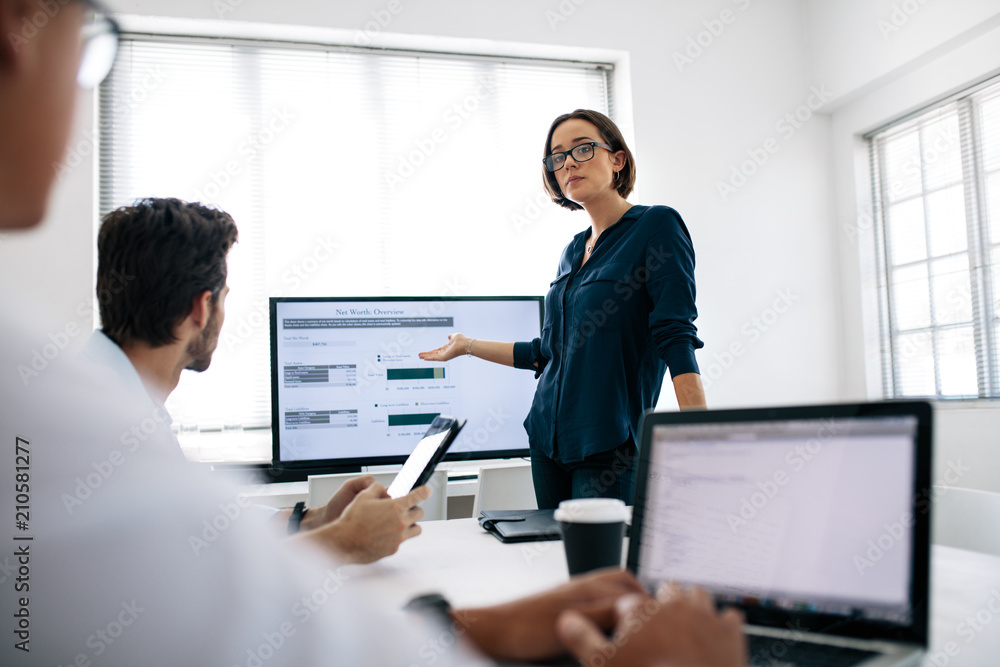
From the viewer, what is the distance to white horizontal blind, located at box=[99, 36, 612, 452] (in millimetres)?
3055

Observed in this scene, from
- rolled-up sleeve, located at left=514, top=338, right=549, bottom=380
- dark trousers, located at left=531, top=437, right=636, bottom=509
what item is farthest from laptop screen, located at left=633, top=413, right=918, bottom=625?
rolled-up sleeve, located at left=514, top=338, right=549, bottom=380

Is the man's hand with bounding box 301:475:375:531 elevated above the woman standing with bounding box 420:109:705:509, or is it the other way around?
the woman standing with bounding box 420:109:705:509

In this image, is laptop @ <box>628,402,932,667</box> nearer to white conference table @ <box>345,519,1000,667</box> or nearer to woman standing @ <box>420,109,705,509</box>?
white conference table @ <box>345,519,1000,667</box>

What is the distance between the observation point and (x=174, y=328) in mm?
792

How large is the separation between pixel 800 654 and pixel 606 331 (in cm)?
121

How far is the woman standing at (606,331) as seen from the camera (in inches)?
66.6

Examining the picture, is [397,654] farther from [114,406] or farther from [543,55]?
[543,55]

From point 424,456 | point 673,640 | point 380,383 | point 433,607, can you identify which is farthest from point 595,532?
point 380,383

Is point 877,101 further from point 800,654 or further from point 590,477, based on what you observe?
point 800,654

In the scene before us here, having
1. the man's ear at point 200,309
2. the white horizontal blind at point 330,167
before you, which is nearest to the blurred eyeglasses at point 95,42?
the man's ear at point 200,309

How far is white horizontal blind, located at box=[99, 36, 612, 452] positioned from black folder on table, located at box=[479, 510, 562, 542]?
2.03 m

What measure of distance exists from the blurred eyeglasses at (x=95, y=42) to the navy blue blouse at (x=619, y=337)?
1437 mm

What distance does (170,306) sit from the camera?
79 cm

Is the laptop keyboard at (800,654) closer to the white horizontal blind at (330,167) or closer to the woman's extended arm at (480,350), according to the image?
the woman's extended arm at (480,350)
